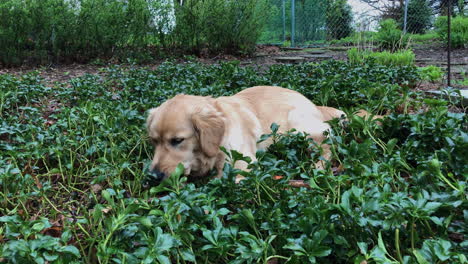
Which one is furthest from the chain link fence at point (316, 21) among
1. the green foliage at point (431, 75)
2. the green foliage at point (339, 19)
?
the green foliage at point (431, 75)

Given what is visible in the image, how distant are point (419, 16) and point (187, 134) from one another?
65.7 ft

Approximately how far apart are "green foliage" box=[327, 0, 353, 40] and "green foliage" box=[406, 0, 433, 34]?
10.9 feet

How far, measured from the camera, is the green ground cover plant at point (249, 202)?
188 centimetres

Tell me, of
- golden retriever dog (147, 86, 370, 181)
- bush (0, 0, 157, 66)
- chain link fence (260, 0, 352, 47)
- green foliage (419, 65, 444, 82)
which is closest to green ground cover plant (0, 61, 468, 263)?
golden retriever dog (147, 86, 370, 181)

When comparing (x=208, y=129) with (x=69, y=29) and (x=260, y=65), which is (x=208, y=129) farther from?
(x=69, y=29)

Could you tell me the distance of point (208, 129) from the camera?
11.1 ft

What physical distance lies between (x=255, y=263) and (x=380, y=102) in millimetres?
2814

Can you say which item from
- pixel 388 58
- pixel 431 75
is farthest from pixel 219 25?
pixel 431 75

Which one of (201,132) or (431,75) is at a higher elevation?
(431,75)

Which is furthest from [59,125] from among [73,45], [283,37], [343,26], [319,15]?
[343,26]

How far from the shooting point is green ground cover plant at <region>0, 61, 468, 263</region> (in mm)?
1877

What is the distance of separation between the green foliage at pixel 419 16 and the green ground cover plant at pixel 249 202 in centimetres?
1716

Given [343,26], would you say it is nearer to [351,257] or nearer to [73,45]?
[73,45]

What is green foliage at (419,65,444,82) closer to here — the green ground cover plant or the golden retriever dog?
the green ground cover plant
